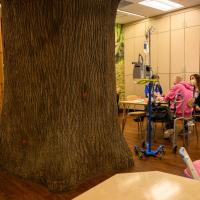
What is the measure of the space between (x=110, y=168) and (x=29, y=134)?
40.7 inches

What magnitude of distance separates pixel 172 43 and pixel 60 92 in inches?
203

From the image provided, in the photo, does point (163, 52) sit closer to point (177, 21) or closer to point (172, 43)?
point (172, 43)

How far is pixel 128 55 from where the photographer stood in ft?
27.0

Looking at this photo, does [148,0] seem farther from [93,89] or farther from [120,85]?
[93,89]

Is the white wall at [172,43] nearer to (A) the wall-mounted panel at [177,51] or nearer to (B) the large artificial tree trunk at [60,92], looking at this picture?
(A) the wall-mounted panel at [177,51]

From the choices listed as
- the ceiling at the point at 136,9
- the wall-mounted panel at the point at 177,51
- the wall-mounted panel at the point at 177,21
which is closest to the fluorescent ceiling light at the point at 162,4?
the ceiling at the point at 136,9

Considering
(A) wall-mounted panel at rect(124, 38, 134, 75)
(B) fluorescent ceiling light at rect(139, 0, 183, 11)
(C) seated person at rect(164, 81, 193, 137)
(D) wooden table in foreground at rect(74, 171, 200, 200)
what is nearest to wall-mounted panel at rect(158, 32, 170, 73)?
(B) fluorescent ceiling light at rect(139, 0, 183, 11)

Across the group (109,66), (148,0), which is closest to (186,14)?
(148,0)

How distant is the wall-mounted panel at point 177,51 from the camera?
6809mm

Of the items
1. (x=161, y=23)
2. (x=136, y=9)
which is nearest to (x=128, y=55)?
(x=161, y=23)

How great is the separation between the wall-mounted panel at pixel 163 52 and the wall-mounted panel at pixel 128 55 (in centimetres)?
103

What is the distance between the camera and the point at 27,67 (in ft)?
9.61

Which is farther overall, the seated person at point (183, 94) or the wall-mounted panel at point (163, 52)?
the wall-mounted panel at point (163, 52)

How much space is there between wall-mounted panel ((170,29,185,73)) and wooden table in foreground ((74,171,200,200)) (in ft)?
20.4
